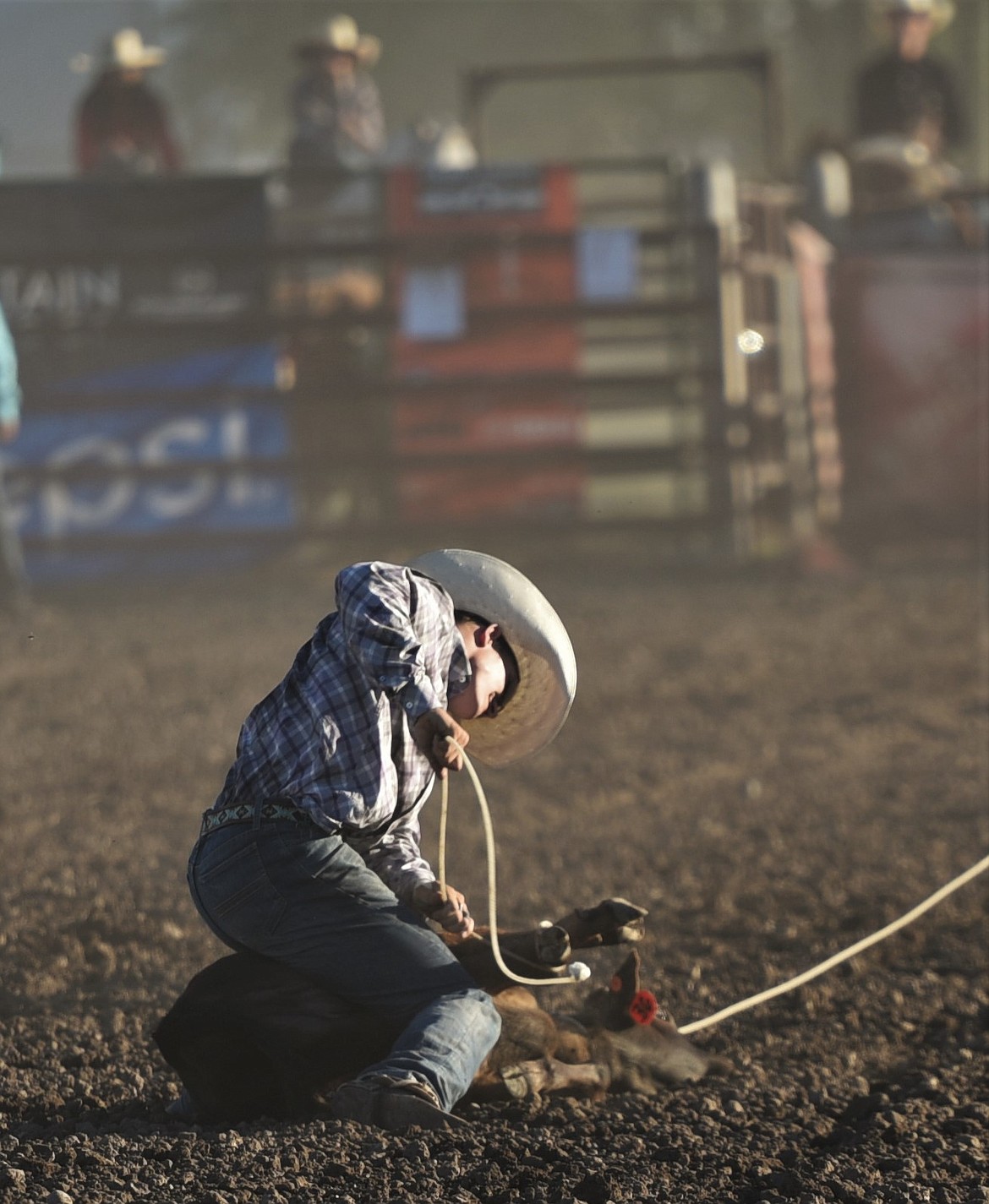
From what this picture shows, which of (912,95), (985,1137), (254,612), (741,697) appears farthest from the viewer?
(912,95)

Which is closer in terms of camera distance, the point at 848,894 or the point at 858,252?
the point at 848,894

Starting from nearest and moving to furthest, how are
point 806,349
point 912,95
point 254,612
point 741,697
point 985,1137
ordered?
point 985,1137 → point 741,697 → point 254,612 → point 806,349 → point 912,95

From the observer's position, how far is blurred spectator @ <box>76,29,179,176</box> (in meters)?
10.3

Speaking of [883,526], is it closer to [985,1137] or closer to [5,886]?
[5,886]

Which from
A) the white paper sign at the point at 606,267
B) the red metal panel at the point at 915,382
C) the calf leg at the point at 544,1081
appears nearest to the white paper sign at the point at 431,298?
the white paper sign at the point at 606,267

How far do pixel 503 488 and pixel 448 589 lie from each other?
270 inches

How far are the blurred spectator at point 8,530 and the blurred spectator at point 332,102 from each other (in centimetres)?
251

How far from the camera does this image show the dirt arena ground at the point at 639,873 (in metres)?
2.47

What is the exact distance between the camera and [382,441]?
378 inches

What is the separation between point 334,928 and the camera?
2682 millimetres

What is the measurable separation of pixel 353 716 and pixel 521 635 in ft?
0.94

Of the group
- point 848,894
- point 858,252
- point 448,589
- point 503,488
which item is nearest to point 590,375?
point 503,488

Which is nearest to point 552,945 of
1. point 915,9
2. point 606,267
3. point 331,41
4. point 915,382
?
point 606,267

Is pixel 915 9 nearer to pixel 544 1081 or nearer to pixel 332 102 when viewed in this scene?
pixel 332 102
